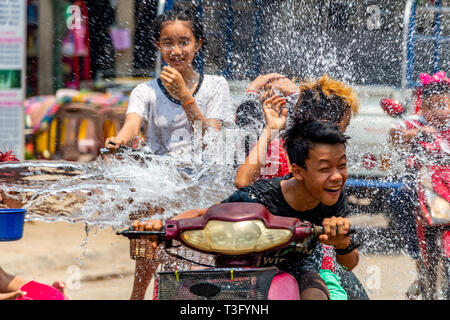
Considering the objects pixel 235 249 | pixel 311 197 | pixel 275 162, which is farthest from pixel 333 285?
pixel 275 162

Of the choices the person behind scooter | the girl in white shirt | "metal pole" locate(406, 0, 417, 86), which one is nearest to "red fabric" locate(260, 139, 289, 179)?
the person behind scooter

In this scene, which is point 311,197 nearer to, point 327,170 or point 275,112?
point 327,170

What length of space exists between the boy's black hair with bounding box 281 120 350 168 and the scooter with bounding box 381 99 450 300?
1519 millimetres

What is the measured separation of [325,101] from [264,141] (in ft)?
1.15

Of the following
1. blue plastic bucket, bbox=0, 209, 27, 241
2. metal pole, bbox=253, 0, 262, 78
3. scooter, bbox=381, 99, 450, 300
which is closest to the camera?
blue plastic bucket, bbox=0, 209, 27, 241

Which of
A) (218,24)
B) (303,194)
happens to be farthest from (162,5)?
(303,194)

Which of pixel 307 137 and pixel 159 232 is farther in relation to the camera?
pixel 307 137

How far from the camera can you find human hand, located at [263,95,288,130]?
2.97 m

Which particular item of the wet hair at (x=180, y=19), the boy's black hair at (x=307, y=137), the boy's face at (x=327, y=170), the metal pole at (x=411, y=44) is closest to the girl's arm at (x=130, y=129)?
the wet hair at (x=180, y=19)

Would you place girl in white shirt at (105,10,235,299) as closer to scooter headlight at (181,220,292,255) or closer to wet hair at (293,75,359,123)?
wet hair at (293,75,359,123)

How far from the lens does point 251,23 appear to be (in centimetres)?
560

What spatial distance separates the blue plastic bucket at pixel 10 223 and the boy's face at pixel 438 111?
8.03 feet

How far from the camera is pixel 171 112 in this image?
3.65 metres
